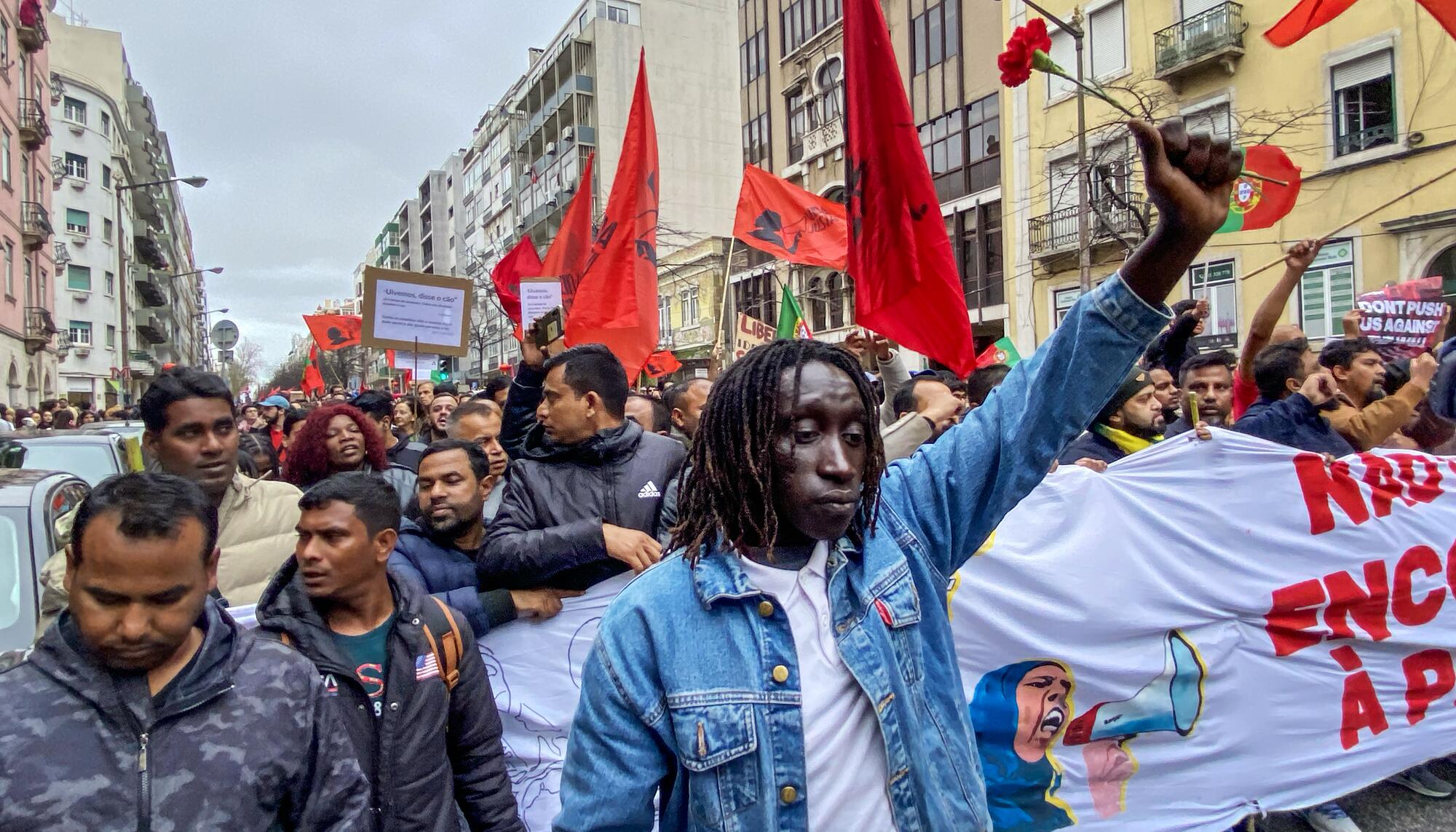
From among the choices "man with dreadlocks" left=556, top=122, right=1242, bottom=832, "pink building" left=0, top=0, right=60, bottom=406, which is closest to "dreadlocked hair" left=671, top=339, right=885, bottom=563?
"man with dreadlocks" left=556, top=122, right=1242, bottom=832

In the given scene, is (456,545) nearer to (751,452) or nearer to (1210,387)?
(751,452)

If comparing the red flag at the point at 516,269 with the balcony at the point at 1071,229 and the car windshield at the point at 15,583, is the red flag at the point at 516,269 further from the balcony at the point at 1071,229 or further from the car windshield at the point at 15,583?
the balcony at the point at 1071,229

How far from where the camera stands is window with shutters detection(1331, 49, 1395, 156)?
52.5 ft

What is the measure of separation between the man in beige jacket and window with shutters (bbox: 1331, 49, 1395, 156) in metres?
18.8

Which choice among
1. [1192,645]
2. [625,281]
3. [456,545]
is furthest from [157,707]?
[625,281]

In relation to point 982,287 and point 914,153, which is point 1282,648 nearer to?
point 914,153

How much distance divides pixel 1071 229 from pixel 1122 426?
18907 millimetres

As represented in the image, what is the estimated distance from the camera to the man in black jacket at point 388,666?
2297 millimetres

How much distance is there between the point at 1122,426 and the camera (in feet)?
14.2

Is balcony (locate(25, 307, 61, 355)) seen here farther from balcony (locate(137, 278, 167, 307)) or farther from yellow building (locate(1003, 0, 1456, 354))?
yellow building (locate(1003, 0, 1456, 354))

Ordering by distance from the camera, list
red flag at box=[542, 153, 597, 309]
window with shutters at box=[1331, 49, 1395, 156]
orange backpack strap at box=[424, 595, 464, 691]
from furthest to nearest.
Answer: window with shutters at box=[1331, 49, 1395, 156], red flag at box=[542, 153, 597, 309], orange backpack strap at box=[424, 595, 464, 691]

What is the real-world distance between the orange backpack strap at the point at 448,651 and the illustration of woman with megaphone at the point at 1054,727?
6.30ft

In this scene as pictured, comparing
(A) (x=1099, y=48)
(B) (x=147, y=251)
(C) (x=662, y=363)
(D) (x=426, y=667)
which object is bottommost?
(D) (x=426, y=667)

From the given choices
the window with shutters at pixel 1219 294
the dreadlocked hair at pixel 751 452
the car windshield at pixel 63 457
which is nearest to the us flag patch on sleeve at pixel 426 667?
the dreadlocked hair at pixel 751 452
